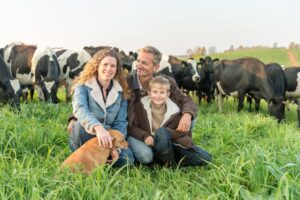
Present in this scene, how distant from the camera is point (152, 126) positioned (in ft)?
13.9

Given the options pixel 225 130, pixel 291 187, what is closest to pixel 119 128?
pixel 291 187

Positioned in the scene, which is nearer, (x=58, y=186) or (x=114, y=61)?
(x=58, y=186)

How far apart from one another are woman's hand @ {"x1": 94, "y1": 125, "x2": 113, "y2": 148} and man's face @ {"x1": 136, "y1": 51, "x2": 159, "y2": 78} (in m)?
0.97

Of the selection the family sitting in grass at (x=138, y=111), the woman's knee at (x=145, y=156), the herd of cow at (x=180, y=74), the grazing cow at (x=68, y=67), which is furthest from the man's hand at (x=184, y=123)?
the grazing cow at (x=68, y=67)

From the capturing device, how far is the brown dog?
343cm

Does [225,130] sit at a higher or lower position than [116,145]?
lower

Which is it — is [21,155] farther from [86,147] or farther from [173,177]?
[173,177]

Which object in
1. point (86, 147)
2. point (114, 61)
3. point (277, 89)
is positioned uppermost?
point (114, 61)

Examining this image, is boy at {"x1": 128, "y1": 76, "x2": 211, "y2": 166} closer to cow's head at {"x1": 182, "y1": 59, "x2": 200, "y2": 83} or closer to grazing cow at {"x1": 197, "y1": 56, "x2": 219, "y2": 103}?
cow's head at {"x1": 182, "y1": 59, "x2": 200, "y2": 83}

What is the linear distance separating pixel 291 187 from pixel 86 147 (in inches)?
69.5

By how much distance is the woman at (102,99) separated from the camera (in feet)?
12.8

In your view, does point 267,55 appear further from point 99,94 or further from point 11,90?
point 99,94

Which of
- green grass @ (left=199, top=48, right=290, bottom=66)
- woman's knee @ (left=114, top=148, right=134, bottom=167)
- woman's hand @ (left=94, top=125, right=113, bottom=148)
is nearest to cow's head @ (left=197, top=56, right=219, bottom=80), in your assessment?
woman's knee @ (left=114, top=148, right=134, bottom=167)

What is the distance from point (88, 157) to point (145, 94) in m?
1.11
